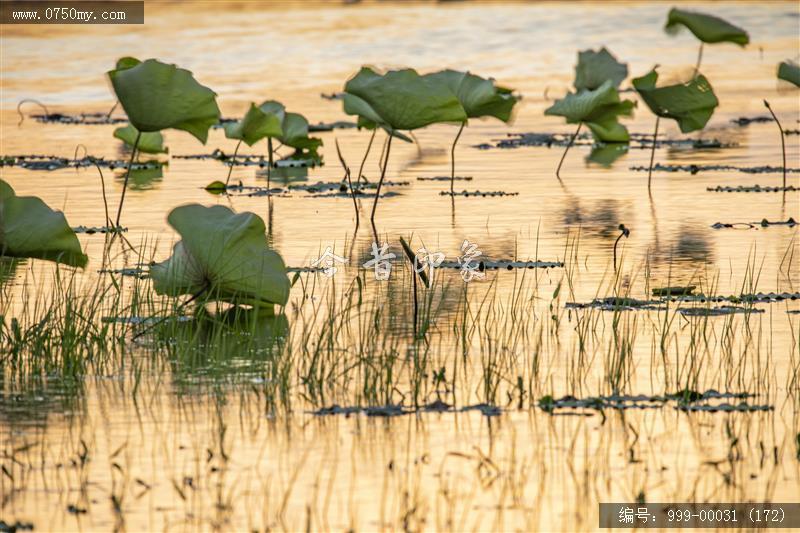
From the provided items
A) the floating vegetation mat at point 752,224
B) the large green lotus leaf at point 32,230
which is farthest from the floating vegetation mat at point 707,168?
the large green lotus leaf at point 32,230

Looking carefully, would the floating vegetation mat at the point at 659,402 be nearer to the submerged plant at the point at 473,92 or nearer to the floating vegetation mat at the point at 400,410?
the floating vegetation mat at the point at 400,410

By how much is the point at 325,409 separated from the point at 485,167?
928 cm

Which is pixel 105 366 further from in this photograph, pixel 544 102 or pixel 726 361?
pixel 544 102

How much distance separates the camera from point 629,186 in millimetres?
13406

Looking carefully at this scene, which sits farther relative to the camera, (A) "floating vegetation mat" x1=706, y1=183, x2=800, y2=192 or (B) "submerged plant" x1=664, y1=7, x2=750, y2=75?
(B) "submerged plant" x1=664, y1=7, x2=750, y2=75

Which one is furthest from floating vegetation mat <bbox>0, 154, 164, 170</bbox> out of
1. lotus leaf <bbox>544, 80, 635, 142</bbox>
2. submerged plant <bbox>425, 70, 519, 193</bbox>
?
submerged plant <bbox>425, 70, 519, 193</bbox>

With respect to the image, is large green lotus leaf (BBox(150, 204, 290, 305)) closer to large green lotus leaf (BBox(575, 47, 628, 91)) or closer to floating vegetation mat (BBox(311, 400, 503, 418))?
floating vegetation mat (BBox(311, 400, 503, 418))

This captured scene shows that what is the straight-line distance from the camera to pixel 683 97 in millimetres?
12234

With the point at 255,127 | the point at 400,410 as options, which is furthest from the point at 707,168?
the point at 400,410

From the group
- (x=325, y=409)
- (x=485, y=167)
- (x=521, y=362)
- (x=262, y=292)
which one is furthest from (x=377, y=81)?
(x=485, y=167)

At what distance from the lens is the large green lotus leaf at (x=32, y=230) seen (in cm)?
769

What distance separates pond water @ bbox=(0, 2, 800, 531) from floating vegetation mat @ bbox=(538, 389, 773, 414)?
0.03 m

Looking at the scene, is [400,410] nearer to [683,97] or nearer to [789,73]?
[789,73]

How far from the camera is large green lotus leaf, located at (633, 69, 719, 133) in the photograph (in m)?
12.1
